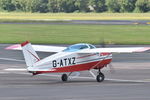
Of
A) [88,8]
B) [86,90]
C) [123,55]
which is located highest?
[86,90]

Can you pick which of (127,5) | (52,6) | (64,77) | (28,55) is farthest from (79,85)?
(52,6)

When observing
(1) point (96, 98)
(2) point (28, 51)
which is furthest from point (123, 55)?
(1) point (96, 98)

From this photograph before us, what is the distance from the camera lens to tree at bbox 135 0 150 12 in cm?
13788

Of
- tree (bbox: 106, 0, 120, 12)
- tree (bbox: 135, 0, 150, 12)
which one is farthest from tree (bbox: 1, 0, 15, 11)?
tree (bbox: 135, 0, 150, 12)

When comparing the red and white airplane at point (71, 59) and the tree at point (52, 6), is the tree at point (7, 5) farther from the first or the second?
the red and white airplane at point (71, 59)

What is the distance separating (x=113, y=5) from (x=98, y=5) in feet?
19.6

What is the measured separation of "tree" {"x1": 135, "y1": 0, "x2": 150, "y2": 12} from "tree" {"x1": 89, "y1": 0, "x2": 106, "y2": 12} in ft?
40.2

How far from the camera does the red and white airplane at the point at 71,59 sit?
2680 centimetres

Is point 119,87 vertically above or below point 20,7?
above

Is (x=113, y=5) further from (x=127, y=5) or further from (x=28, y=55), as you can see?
(x=28, y=55)

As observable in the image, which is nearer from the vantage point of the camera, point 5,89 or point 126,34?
point 5,89

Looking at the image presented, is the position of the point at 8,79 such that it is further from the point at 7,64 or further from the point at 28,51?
the point at 7,64

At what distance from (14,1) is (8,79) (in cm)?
12703

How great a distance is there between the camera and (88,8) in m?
153
